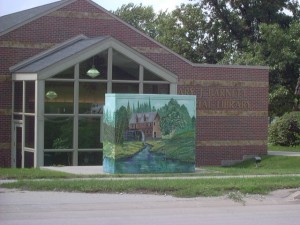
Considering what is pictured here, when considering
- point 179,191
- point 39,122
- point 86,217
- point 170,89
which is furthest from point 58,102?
point 86,217

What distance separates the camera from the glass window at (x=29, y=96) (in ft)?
82.7

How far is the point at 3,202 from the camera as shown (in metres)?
13.7

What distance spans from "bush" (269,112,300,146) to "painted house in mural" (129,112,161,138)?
15.1m

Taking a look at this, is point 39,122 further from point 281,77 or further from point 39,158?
point 281,77

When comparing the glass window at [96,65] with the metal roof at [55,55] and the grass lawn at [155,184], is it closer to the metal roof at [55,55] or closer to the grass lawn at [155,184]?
the metal roof at [55,55]

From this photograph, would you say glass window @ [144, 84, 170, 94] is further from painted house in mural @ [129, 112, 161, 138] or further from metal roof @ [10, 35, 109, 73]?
painted house in mural @ [129, 112, 161, 138]

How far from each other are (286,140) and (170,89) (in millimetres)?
10744

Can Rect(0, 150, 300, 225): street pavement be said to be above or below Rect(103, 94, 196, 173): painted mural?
below

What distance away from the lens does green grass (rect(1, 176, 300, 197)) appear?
617 inches

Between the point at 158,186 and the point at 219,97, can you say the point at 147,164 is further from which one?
the point at 219,97

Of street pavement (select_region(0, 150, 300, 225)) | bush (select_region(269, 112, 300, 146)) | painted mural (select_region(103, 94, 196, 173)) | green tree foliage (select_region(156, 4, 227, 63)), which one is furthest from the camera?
green tree foliage (select_region(156, 4, 227, 63))

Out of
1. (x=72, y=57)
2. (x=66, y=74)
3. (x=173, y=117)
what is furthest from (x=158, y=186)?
(x=66, y=74)

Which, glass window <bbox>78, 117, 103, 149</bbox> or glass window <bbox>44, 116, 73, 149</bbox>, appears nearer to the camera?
glass window <bbox>44, 116, 73, 149</bbox>

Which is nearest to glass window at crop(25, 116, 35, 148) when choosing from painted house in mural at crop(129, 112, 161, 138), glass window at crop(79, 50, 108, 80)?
glass window at crop(79, 50, 108, 80)
